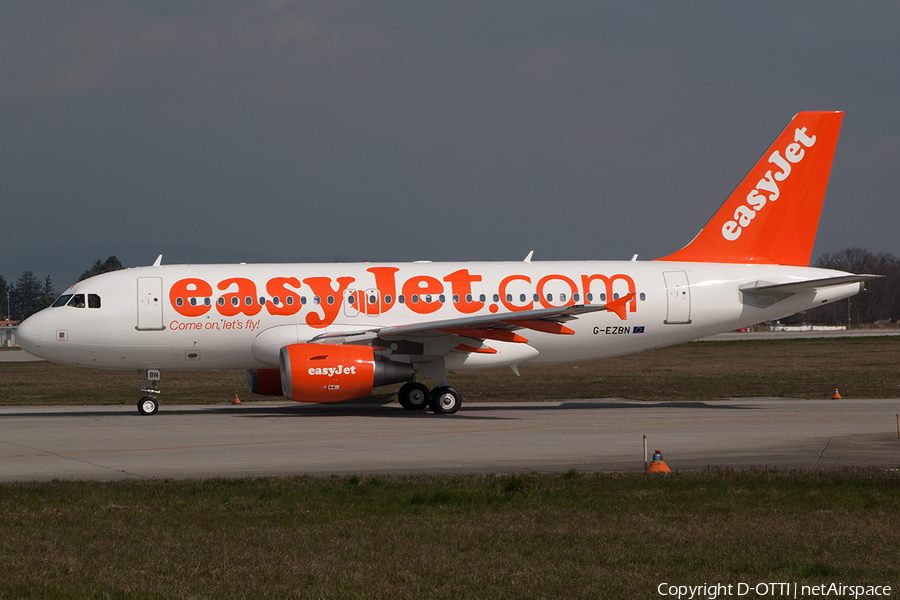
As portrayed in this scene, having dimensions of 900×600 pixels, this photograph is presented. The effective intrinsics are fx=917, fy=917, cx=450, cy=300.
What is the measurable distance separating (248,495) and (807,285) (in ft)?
59.6

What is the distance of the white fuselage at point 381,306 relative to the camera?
78.6ft

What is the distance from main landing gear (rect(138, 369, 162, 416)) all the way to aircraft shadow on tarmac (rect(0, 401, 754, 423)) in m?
0.23

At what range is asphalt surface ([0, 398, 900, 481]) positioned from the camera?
14.6m

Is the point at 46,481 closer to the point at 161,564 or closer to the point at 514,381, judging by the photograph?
the point at 161,564

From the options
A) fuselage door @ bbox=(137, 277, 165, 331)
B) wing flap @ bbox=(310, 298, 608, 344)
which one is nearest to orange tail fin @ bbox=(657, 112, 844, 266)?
wing flap @ bbox=(310, 298, 608, 344)

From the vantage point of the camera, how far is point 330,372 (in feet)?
71.9

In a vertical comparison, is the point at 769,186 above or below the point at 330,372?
above

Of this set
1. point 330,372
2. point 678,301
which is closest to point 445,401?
point 330,372

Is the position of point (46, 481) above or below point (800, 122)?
below

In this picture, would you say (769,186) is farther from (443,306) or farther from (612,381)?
(612,381)

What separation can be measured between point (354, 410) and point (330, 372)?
13.3ft

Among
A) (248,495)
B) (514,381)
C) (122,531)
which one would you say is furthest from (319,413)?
(122,531)

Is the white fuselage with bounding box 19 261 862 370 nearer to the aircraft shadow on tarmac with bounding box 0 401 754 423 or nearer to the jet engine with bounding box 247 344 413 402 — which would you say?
the jet engine with bounding box 247 344 413 402

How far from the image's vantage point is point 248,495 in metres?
11.6
